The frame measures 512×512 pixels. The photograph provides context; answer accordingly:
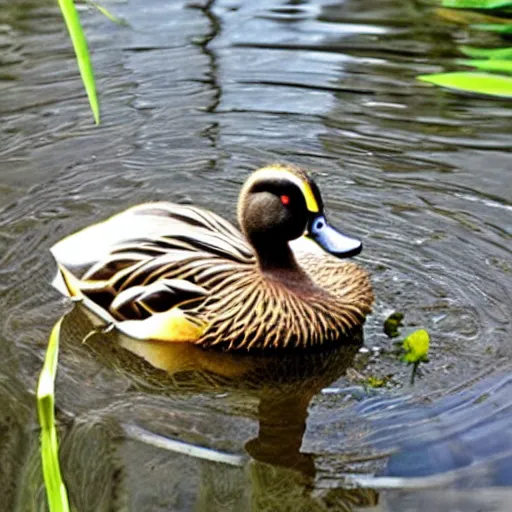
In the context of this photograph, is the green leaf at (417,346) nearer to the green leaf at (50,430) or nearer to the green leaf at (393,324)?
the green leaf at (393,324)

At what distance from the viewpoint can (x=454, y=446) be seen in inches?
179

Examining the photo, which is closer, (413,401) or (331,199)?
(413,401)

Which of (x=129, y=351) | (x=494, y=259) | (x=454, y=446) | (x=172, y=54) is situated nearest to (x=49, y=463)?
(x=454, y=446)

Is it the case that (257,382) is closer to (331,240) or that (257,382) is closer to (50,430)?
(331,240)

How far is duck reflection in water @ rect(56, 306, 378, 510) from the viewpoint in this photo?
4477mm

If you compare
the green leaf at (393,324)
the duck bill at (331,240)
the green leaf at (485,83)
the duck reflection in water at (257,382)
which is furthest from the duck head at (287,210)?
the green leaf at (485,83)

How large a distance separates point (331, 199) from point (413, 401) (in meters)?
2.16

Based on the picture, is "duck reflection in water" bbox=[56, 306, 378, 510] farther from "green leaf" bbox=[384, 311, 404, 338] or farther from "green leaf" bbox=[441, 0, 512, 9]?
"green leaf" bbox=[441, 0, 512, 9]

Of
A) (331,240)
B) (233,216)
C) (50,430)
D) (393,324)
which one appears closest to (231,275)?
(331,240)

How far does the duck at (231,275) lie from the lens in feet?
18.1

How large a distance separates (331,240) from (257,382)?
0.76m

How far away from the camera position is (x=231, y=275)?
568 centimetres

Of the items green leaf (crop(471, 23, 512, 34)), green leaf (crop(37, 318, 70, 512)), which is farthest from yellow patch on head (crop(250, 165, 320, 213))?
green leaf (crop(471, 23, 512, 34))

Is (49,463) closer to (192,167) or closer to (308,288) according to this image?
(308,288)
